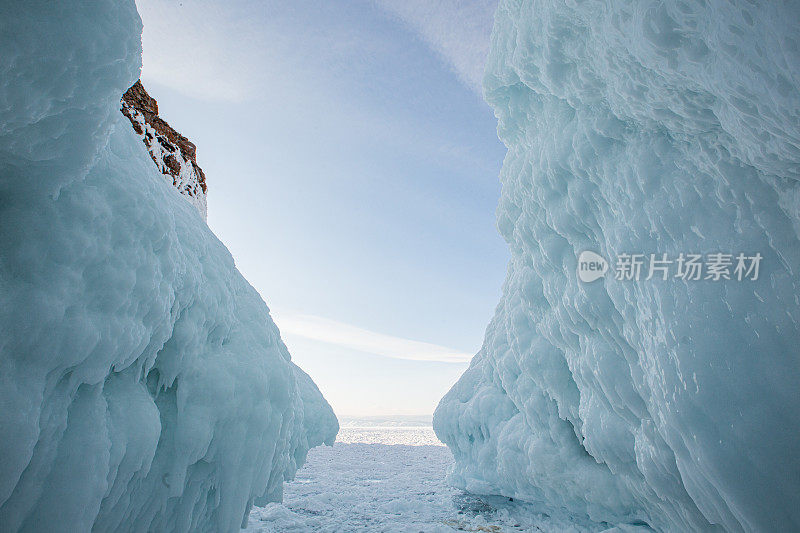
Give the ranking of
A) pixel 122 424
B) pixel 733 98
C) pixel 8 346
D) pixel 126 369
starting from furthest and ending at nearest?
pixel 126 369 < pixel 122 424 < pixel 8 346 < pixel 733 98

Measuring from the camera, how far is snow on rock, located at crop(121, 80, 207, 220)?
6.76 m

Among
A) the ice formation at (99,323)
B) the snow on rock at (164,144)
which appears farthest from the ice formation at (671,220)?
the snow on rock at (164,144)

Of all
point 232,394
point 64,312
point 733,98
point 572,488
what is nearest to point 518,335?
point 572,488

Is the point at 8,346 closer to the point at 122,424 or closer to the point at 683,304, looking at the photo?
the point at 122,424

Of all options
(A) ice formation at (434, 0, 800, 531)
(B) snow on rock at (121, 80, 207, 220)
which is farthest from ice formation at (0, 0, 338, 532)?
(B) snow on rock at (121, 80, 207, 220)

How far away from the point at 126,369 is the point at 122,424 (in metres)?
0.48

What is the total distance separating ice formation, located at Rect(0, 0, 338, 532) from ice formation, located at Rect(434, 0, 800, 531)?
289cm

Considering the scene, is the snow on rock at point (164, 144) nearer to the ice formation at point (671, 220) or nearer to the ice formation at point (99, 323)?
the ice formation at point (99, 323)

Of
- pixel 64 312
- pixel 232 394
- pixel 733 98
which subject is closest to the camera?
pixel 733 98

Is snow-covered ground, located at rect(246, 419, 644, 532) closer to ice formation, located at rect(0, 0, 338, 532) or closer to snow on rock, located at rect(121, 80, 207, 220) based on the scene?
ice formation, located at rect(0, 0, 338, 532)

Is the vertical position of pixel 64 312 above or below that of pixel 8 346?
above

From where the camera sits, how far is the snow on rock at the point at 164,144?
676cm

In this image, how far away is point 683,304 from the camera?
8.45 feet

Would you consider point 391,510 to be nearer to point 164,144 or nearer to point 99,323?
point 99,323
